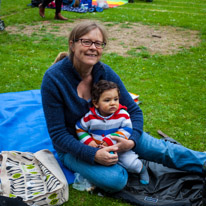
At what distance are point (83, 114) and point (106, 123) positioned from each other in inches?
10.6

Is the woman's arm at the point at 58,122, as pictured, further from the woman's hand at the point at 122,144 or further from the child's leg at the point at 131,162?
the child's leg at the point at 131,162

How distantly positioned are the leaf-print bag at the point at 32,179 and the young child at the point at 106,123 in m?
0.47

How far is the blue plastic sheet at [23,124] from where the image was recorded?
11.8ft

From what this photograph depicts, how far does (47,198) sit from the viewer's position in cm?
250

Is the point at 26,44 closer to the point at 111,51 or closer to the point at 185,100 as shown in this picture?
the point at 111,51

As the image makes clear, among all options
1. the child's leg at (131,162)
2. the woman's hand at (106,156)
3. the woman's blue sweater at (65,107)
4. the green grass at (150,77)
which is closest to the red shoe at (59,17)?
the green grass at (150,77)

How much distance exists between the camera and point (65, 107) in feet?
9.15

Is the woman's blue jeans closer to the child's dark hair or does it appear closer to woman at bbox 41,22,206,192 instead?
woman at bbox 41,22,206,192

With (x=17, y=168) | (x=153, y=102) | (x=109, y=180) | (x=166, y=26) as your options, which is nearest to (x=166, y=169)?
(x=109, y=180)

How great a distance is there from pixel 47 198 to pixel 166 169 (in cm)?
144

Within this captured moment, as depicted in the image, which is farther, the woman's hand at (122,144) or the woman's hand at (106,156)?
the woman's hand at (122,144)

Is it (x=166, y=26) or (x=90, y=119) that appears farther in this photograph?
(x=166, y=26)

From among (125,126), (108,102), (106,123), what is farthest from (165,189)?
(108,102)

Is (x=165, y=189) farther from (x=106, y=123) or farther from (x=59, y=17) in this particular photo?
(x=59, y=17)
